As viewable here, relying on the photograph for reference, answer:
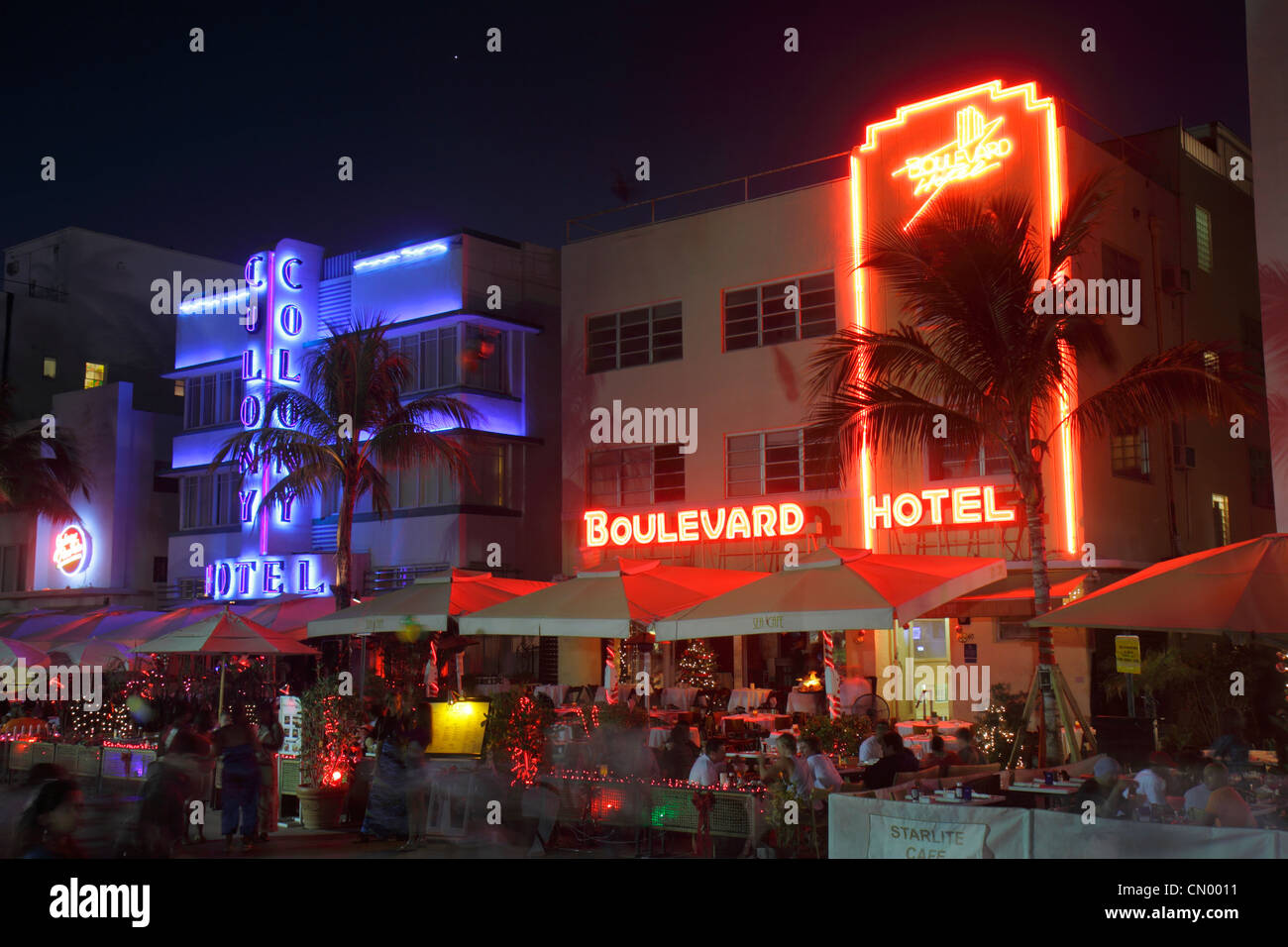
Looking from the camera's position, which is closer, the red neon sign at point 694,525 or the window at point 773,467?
the red neon sign at point 694,525

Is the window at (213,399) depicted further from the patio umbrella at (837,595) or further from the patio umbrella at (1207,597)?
the patio umbrella at (1207,597)

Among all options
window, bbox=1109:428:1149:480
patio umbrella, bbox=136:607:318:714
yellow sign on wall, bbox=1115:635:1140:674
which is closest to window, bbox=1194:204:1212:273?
window, bbox=1109:428:1149:480

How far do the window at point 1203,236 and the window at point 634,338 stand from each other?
1152cm

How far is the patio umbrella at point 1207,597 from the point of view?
1026 centimetres

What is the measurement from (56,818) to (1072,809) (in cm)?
810

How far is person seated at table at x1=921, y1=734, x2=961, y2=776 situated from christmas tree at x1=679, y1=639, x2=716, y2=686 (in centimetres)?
1170

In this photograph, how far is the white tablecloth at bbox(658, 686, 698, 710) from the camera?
81.7 feet

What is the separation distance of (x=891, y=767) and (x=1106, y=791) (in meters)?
2.13

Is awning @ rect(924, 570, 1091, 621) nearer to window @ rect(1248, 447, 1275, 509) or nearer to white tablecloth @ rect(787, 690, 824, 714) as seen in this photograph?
white tablecloth @ rect(787, 690, 824, 714)

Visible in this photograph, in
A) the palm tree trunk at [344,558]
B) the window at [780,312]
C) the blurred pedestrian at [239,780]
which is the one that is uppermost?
the window at [780,312]

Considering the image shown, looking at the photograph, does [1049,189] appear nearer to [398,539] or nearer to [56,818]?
[398,539]

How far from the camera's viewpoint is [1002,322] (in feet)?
51.9

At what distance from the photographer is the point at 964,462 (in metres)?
22.8

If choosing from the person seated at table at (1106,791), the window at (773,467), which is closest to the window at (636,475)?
the window at (773,467)
